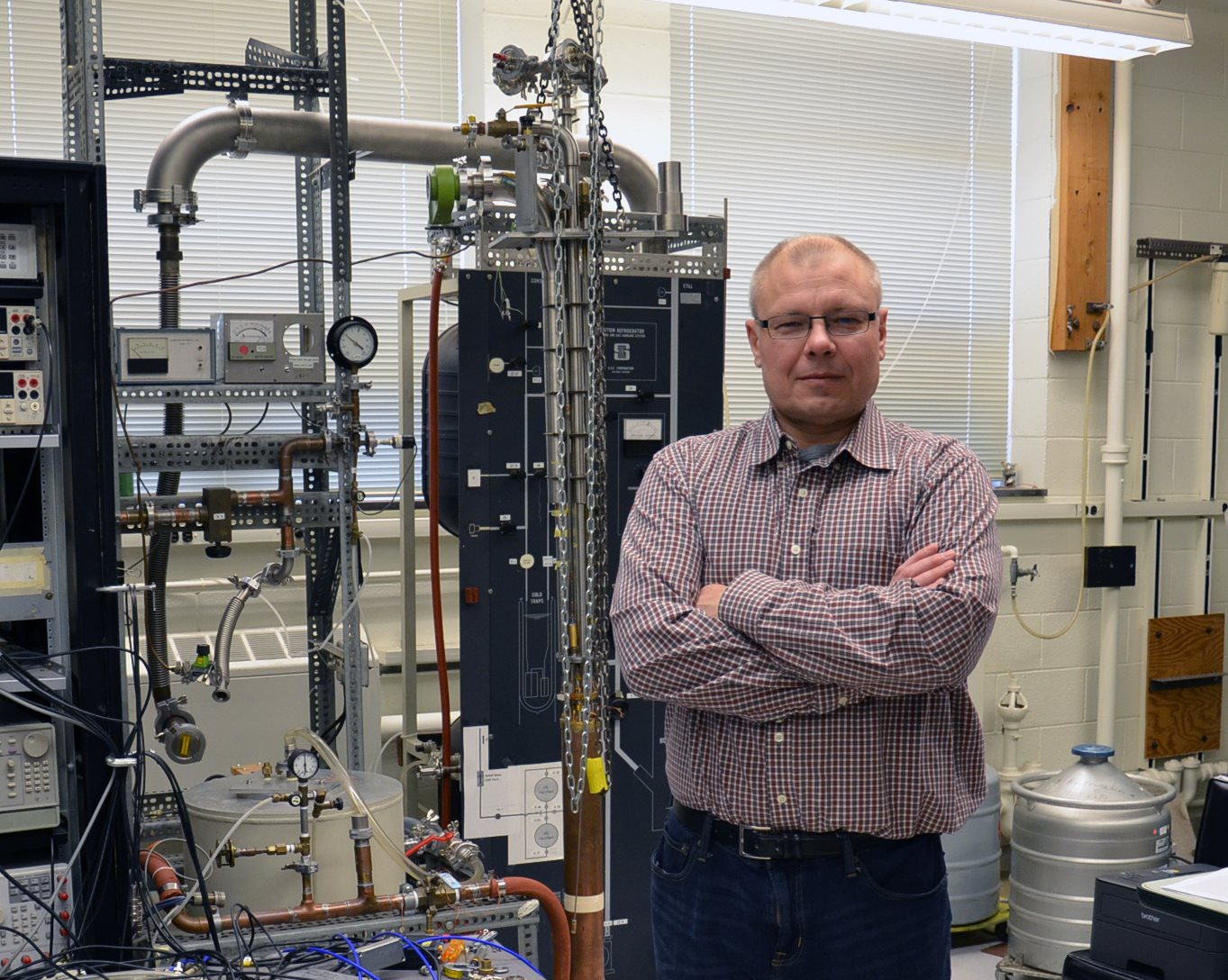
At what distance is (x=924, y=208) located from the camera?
15.3 ft

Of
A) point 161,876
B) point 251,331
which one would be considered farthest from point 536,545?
point 161,876

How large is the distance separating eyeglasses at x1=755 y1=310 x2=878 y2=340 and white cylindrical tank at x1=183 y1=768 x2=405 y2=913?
135 centimetres

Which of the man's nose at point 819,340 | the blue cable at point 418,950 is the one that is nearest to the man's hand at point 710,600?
the man's nose at point 819,340

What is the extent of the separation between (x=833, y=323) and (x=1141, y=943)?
6.23ft

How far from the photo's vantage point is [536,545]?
323cm

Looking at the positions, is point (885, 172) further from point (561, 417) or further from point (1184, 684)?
point (561, 417)

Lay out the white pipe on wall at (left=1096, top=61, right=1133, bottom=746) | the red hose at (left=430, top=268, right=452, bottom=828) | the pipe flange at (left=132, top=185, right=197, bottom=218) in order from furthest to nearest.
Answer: the white pipe on wall at (left=1096, top=61, right=1133, bottom=746) → the red hose at (left=430, top=268, right=452, bottom=828) → the pipe flange at (left=132, top=185, right=197, bottom=218)

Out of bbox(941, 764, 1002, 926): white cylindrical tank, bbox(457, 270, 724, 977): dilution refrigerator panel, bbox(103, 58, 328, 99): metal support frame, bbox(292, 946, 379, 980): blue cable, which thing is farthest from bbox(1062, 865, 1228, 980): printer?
bbox(103, 58, 328, 99): metal support frame

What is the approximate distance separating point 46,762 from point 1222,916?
6.40 feet

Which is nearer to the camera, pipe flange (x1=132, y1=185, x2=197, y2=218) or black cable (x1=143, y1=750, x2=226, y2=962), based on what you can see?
black cable (x1=143, y1=750, x2=226, y2=962)

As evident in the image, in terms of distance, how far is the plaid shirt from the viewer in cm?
168

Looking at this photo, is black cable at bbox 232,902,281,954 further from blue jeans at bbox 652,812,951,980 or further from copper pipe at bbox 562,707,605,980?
blue jeans at bbox 652,812,951,980

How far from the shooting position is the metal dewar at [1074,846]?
357cm

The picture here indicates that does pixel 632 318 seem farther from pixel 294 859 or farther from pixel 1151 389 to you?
pixel 1151 389
